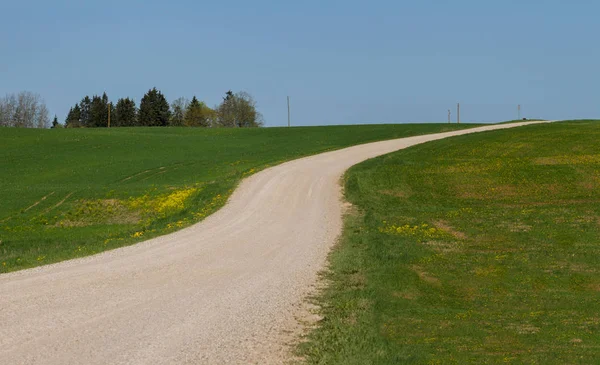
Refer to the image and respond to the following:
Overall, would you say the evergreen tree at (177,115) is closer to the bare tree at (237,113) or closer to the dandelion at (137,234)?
the bare tree at (237,113)

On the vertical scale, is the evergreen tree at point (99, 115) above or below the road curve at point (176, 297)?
above

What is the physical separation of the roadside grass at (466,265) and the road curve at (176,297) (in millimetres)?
994

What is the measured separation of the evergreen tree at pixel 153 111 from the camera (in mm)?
146125

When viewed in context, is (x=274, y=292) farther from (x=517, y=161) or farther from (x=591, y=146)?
(x=591, y=146)

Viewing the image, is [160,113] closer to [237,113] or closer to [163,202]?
[237,113]

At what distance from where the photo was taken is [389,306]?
1407 centimetres

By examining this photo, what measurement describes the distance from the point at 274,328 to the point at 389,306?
3.11m

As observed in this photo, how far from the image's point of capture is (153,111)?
146 metres

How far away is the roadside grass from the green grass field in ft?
25.1

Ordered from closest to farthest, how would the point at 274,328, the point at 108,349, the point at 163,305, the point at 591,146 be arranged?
the point at 108,349 → the point at 274,328 → the point at 163,305 → the point at 591,146

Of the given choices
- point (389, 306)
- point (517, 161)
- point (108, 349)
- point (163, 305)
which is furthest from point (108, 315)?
point (517, 161)

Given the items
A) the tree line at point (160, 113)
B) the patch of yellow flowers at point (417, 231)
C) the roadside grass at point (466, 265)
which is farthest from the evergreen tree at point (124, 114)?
the patch of yellow flowers at point (417, 231)

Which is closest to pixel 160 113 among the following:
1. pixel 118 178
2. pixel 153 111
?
pixel 153 111

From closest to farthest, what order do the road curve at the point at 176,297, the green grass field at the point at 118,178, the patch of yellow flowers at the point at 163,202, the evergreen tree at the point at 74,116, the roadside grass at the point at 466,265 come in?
1. the road curve at the point at 176,297
2. the roadside grass at the point at 466,265
3. the green grass field at the point at 118,178
4. the patch of yellow flowers at the point at 163,202
5. the evergreen tree at the point at 74,116
